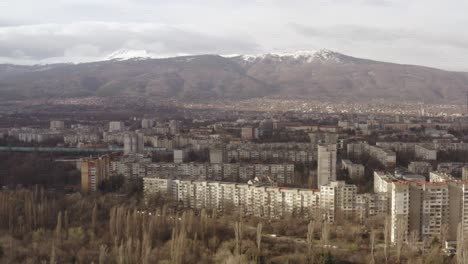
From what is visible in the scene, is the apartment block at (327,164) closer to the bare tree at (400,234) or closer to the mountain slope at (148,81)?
the bare tree at (400,234)

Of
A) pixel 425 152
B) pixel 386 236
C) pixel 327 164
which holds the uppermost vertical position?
pixel 327 164

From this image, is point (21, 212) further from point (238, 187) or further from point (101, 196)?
point (238, 187)

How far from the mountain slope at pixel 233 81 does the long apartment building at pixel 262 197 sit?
31020 mm

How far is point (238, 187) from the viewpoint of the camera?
487 inches

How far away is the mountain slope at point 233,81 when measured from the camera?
48.9m

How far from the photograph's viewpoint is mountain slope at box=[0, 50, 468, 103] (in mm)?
48906

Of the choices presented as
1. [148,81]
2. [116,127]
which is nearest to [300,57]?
[148,81]

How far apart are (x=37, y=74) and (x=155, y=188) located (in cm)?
4818

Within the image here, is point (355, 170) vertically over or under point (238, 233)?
over

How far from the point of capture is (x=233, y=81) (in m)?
56.9

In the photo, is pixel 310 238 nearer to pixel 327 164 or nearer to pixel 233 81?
pixel 327 164

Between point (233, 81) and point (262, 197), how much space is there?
45.3 m

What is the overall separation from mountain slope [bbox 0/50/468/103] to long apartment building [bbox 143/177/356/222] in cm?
3102

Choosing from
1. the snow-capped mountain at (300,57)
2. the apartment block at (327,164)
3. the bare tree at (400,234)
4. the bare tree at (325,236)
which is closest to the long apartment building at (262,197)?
the bare tree at (325,236)
